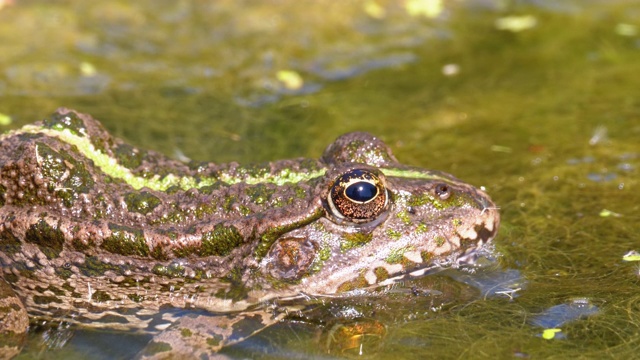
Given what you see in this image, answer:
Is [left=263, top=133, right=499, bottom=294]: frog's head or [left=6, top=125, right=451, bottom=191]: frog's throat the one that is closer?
Result: [left=263, top=133, right=499, bottom=294]: frog's head

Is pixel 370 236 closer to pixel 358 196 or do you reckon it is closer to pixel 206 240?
pixel 358 196

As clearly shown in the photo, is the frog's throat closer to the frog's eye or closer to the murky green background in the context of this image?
the frog's eye

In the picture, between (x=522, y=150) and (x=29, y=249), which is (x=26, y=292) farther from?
(x=522, y=150)

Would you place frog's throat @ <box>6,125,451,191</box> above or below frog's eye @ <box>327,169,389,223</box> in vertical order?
above

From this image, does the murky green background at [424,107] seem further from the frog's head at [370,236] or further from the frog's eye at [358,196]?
the frog's eye at [358,196]

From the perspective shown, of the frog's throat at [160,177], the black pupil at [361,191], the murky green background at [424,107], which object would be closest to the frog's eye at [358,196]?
the black pupil at [361,191]

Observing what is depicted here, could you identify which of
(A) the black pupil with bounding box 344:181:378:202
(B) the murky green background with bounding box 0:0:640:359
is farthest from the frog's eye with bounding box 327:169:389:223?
(B) the murky green background with bounding box 0:0:640:359

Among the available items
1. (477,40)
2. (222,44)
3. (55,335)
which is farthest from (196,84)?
(55,335)

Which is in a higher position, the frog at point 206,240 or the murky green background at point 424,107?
the murky green background at point 424,107

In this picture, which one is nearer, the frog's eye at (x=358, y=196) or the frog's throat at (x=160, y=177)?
the frog's eye at (x=358, y=196)
